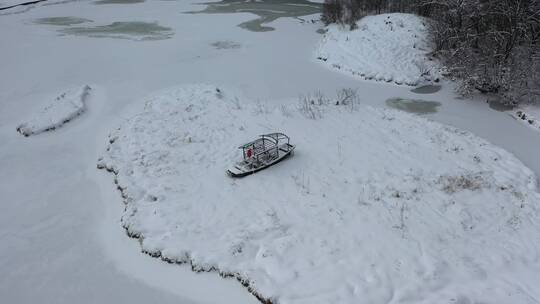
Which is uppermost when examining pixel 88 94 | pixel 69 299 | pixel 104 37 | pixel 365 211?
pixel 104 37

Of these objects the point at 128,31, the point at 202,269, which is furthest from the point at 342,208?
the point at 128,31

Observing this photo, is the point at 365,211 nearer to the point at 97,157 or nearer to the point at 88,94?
the point at 97,157

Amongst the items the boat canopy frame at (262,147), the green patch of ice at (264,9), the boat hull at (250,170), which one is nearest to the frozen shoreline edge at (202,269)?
the boat hull at (250,170)

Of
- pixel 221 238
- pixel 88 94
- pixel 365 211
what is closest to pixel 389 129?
pixel 365 211

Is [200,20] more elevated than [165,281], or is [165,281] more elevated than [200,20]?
[200,20]

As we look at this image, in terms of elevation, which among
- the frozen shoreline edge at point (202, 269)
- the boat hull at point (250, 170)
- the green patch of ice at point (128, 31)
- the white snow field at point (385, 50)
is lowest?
the frozen shoreline edge at point (202, 269)

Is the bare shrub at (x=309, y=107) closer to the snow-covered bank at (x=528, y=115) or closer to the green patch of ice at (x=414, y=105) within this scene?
the green patch of ice at (x=414, y=105)

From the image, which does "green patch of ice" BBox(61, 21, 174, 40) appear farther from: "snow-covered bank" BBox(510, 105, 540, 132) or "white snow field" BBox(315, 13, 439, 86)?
"snow-covered bank" BBox(510, 105, 540, 132)
